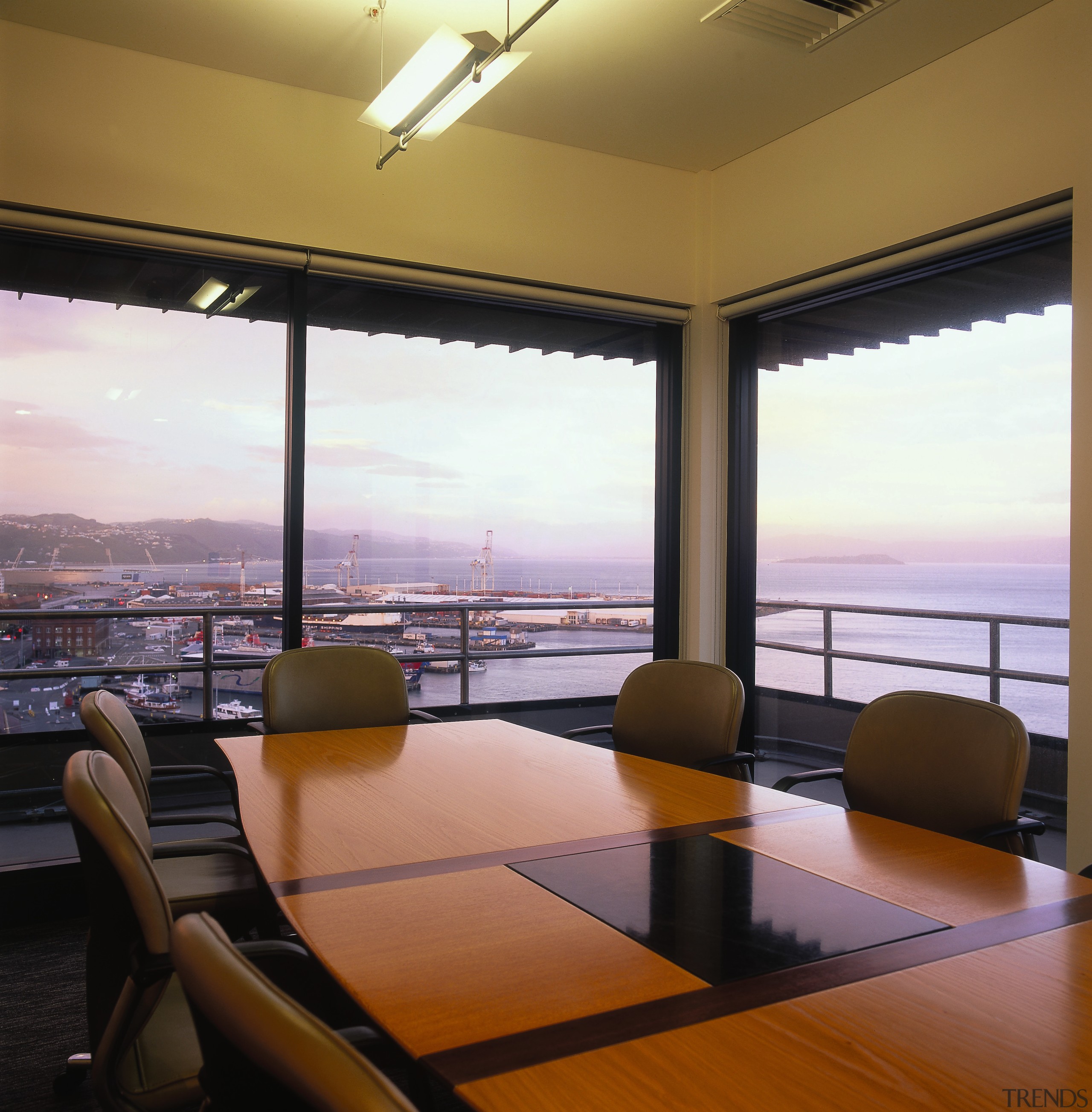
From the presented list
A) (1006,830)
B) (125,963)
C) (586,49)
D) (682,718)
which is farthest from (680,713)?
(586,49)

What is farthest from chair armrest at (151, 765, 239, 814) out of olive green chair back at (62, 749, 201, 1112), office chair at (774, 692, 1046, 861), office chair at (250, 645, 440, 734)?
office chair at (774, 692, 1046, 861)

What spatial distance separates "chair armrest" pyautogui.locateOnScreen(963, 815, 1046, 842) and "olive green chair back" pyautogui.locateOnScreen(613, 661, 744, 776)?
→ 2.85ft

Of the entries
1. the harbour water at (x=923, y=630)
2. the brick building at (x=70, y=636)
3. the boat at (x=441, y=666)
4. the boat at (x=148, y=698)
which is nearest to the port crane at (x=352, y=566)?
the boat at (x=441, y=666)

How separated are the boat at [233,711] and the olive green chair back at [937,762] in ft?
8.48

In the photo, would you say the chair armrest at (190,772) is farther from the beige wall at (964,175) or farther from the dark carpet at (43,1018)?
the beige wall at (964,175)

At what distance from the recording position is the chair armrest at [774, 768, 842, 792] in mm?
2398

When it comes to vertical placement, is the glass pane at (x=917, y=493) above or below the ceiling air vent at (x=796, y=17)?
below

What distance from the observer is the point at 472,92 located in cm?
270

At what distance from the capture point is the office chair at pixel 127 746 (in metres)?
2.09

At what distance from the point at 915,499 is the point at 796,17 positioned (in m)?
1.87

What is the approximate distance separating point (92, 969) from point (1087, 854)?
9.42ft

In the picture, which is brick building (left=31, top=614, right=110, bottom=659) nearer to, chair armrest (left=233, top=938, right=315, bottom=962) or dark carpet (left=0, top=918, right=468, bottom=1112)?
dark carpet (left=0, top=918, right=468, bottom=1112)

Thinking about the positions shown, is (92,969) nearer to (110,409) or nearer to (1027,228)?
(110,409)

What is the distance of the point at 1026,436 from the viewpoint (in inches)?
128
